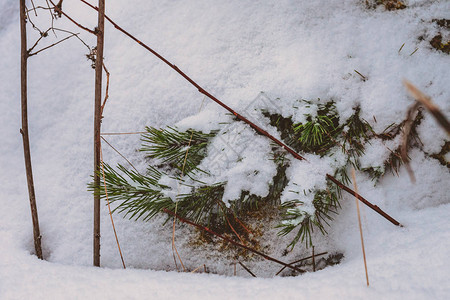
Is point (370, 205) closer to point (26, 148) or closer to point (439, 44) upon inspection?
point (439, 44)

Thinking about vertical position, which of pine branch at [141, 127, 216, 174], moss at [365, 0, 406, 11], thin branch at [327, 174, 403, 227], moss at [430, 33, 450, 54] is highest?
moss at [365, 0, 406, 11]

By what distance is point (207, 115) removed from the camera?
1212 millimetres

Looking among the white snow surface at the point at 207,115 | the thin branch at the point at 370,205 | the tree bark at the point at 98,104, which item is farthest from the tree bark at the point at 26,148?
the thin branch at the point at 370,205

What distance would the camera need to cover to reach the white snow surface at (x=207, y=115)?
1082 millimetres

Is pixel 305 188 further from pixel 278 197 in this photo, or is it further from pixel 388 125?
pixel 388 125

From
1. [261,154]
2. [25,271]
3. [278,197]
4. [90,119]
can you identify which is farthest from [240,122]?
[25,271]

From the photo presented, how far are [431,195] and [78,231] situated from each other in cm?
136

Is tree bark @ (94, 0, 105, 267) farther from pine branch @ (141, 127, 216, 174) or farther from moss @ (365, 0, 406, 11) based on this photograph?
moss @ (365, 0, 406, 11)

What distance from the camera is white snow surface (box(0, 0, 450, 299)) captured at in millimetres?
1082

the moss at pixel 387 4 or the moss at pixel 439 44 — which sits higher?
the moss at pixel 387 4

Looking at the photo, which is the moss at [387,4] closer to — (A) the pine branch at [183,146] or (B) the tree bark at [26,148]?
(A) the pine branch at [183,146]

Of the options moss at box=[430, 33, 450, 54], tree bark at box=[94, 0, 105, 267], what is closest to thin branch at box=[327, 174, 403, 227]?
moss at box=[430, 33, 450, 54]

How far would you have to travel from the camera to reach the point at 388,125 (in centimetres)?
120

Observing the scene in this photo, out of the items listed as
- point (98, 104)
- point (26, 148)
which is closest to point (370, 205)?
point (98, 104)
